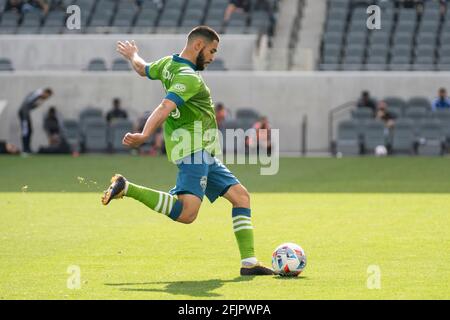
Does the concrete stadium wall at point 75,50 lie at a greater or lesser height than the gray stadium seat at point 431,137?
greater

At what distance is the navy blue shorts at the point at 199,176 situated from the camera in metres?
12.2

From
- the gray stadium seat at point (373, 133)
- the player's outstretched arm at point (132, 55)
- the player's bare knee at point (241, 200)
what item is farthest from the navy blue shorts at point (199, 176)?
the gray stadium seat at point (373, 133)

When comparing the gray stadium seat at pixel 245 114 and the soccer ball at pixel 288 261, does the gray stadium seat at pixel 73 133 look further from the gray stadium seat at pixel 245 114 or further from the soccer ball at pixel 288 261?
the soccer ball at pixel 288 261

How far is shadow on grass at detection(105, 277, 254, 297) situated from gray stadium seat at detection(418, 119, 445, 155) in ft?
73.4

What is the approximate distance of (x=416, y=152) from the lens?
1352 inches

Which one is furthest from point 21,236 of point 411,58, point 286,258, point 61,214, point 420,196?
point 411,58

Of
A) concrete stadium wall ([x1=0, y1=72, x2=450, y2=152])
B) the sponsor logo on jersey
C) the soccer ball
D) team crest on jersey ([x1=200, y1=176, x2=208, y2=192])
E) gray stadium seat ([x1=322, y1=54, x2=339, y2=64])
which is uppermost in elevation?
gray stadium seat ([x1=322, y1=54, x2=339, y2=64])

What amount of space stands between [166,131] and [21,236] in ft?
14.0

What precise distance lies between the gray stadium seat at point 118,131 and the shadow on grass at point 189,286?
23644mm

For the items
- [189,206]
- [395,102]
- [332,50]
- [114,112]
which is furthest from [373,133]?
[189,206]

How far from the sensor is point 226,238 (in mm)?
15891

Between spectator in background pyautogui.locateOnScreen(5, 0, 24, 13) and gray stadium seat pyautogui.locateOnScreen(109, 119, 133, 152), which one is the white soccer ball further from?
spectator in background pyautogui.locateOnScreen(5, 0, 24, 13)

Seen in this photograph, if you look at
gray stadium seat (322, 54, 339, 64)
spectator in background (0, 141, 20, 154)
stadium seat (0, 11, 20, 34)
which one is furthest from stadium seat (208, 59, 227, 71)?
stadium seat (0, 11, 20, 34)

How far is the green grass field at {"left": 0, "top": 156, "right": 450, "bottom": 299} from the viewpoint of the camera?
1134cm
